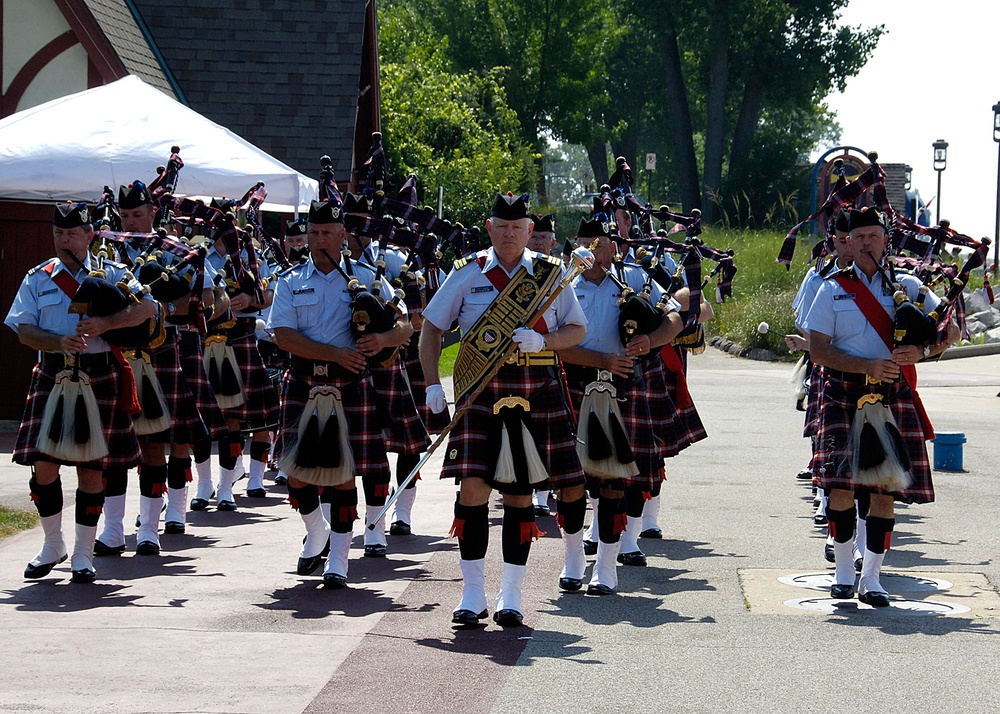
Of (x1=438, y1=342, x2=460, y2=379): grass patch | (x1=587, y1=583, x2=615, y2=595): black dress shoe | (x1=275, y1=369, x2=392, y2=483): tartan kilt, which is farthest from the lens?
(x1=438, y1=342, x2=460, y2=379): grass patch

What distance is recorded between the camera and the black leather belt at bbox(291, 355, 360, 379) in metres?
7.35

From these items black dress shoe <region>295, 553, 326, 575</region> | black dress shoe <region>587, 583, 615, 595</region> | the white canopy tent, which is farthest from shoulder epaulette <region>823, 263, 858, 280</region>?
the white canopy tent

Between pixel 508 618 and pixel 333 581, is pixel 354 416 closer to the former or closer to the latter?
pixel 333 581

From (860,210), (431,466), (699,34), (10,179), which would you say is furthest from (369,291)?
(699,34)

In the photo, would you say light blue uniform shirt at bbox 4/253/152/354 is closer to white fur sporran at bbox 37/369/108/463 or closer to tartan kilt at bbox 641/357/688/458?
white fur sporran at bbox 37/369/108/463

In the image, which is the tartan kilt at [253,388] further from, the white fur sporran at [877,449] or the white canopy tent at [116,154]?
the white fur sporran at [877,449]

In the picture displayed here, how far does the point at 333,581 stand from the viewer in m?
7.29

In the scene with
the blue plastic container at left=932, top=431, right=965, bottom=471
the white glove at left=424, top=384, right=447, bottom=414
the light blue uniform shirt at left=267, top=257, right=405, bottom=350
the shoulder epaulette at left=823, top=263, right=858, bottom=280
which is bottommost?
the blue plastic container at left=932, top=431, right=965, bottom=471

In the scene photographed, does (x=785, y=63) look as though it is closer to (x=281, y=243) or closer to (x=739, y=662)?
(x=281, y=243)

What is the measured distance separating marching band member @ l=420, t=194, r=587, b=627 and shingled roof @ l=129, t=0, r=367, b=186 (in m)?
12.9

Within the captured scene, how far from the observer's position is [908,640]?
20.2 feet

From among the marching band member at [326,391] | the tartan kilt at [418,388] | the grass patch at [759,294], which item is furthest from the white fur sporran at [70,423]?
the grass patch at [759,294]

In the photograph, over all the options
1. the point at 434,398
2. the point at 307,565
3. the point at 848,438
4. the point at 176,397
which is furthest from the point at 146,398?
the point at 848,438

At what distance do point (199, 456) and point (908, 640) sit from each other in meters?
5.03
